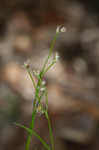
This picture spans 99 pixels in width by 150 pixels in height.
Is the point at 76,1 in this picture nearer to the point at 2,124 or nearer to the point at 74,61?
the point at 74,61

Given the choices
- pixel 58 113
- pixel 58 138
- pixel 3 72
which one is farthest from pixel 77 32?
pixel 58 138

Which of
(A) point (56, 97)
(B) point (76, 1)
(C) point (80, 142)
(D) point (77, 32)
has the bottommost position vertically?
(C) point (80, 142)

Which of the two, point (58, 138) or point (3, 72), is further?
point (3, 72)

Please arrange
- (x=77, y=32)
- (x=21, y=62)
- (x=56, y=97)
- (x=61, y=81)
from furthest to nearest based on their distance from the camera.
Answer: (x=77, y=32), (x=21, y=62), (x=61, y=81), (x=56, y=97)

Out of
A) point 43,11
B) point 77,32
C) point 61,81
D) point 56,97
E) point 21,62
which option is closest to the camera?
point 56,97

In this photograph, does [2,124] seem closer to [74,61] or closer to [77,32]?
[74,61]

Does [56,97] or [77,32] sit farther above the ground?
[77,32]
